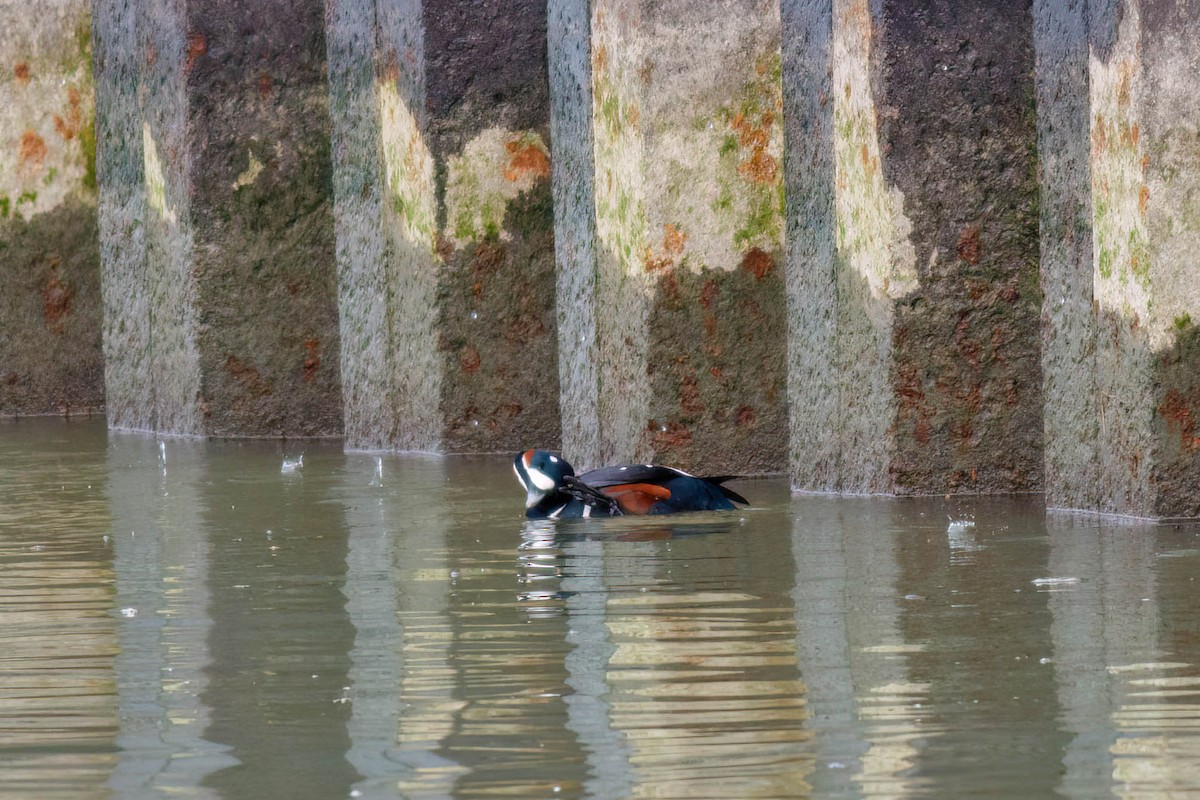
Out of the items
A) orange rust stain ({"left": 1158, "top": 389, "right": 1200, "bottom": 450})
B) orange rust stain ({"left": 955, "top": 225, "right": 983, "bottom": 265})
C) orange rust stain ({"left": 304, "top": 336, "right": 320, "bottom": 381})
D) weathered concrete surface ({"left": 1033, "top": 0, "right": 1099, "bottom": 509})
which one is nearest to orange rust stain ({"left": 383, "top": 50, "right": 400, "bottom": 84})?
orange rust stain ({"left": 304, "top": 336, "right": 320, "bottom": 381})

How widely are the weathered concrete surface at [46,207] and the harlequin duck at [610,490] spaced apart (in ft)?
22.6

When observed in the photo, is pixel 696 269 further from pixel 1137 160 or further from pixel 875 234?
pixel 1137 160

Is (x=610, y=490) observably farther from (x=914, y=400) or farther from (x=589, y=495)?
(x=914, y=400)

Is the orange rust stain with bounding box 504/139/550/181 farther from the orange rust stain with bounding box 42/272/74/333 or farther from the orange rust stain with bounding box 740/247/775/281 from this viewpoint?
the orange rust stain with bounding box 42/272/74/333

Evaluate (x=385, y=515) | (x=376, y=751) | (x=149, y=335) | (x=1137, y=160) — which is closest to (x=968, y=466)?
(x=1137, y=160)

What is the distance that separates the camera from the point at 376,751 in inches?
175

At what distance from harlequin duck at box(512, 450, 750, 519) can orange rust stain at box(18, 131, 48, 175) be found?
704cm

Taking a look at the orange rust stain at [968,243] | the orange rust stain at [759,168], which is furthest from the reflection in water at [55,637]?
the orange rust stain at [968,243]

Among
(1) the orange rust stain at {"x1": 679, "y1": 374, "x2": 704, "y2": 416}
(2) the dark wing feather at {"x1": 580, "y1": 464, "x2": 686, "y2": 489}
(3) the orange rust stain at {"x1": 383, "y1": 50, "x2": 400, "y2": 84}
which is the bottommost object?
(2) the dark wing feather at {"x1": 580, "y1": 464, "x2": 686, "y2": 489}

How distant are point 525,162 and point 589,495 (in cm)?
331

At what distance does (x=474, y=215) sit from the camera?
35.9 feet

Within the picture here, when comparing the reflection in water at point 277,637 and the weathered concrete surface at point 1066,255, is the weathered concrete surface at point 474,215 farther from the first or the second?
the weathered concrete surface at point 1066,255

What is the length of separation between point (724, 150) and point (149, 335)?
4778 mm

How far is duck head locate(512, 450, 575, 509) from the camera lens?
26.1 ft
